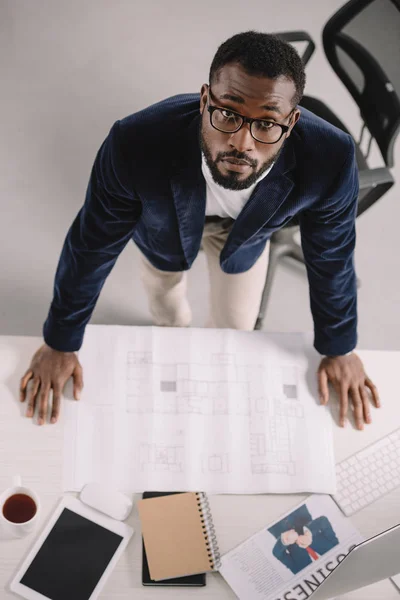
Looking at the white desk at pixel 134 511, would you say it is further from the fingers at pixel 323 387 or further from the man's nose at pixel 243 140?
the man's nose at pixel 243 140

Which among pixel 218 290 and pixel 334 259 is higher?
pixel 334 259

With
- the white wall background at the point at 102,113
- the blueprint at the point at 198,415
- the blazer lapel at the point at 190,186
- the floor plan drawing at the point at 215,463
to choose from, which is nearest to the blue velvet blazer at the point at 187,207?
the blazer lapel at the point at 190,186

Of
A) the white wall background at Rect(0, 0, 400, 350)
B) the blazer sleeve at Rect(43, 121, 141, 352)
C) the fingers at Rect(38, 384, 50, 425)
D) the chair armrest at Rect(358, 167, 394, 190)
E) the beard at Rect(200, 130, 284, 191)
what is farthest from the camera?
the white wall background at Rect(0, 0, 400, 350)

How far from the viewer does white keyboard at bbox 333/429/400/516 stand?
1470mm

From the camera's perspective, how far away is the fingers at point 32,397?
4.92 feet

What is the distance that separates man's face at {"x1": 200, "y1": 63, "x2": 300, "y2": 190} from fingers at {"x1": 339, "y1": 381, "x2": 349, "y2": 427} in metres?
0.54

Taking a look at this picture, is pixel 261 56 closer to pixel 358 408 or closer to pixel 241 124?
pixel 241 124

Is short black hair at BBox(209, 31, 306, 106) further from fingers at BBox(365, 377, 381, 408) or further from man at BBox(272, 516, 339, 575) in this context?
man at BBox(272, 516, 339, 575)

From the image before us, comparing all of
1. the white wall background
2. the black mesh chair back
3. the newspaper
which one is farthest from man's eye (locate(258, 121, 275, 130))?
the white wall background

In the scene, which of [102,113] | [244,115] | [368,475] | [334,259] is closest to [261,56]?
[244,115]

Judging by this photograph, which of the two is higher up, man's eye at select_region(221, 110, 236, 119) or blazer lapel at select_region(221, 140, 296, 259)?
man's eye at select_region(221, 110, 236, 119)

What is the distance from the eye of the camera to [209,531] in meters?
1.39

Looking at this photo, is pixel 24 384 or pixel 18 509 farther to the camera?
pixel 24 384

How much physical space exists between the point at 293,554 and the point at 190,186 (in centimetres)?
78
